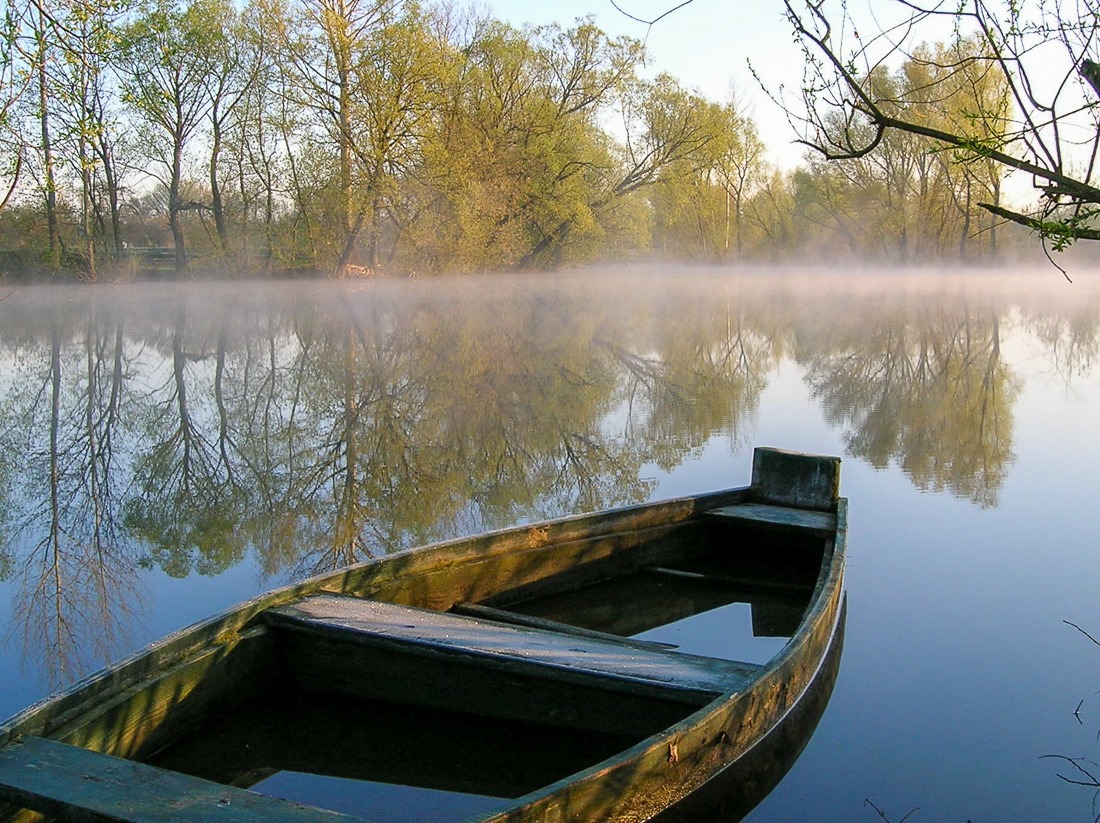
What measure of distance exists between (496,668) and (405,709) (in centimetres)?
47

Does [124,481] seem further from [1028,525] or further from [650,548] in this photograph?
[1028,525]

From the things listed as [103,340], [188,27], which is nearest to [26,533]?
[103,340]

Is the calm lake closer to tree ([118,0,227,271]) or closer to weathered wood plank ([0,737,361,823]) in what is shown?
weathered wood plank ([0,737,361,823])

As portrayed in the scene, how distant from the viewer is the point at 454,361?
15148 millimetres

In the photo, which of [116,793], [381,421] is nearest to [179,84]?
[381,421]

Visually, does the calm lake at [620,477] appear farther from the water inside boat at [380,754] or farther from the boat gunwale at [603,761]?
the boat gunwale at [603,761]

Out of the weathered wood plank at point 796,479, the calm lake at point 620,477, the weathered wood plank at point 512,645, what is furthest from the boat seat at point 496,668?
the weathered wood plank at point 796,479

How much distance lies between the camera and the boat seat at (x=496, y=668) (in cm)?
364

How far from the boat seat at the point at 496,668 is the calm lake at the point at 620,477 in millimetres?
437

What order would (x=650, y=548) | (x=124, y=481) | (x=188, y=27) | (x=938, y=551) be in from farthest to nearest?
(x=188, y=27)
(x=124, y=481)
(x=938, y=551)
(x=650, y=548)

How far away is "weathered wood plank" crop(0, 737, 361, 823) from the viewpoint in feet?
8.78

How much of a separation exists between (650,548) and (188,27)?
91.3 feet

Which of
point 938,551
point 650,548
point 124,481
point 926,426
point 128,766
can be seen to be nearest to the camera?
point 128,766

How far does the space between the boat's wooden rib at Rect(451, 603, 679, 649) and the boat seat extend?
59 millimetres
